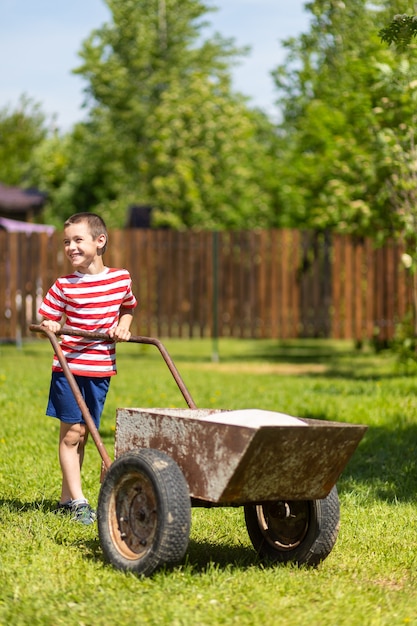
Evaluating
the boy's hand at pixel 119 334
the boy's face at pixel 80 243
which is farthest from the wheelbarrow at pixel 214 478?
the boy's face at pixel 80 243

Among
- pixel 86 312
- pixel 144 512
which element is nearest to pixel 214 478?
pixel 144 512

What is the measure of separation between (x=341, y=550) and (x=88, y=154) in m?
41.9

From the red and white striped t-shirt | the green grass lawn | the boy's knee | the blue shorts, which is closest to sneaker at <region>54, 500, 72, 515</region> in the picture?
the green grass lawn

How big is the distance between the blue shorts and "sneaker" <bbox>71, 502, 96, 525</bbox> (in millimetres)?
424

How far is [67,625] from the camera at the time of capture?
377 centimetres

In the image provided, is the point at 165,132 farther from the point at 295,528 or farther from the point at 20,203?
the point at 295,528

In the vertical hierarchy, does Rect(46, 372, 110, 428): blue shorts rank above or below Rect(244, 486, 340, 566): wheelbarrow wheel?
above

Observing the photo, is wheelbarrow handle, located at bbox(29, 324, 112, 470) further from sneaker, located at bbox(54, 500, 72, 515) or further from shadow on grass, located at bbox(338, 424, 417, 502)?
shadow on grass, located at bbox(338, 424, 417, 502)

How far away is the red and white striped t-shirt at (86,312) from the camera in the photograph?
532 centimetres

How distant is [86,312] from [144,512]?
1.29m

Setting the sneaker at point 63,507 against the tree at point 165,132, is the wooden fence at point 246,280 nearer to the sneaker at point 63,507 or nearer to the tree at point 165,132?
the sneaker at point 63,507

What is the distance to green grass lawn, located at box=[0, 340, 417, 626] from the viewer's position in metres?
3.97

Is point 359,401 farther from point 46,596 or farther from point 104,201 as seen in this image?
point 104,201

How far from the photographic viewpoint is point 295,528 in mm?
4777
